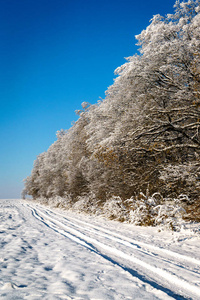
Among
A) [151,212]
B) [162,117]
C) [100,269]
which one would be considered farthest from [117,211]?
[100,269]

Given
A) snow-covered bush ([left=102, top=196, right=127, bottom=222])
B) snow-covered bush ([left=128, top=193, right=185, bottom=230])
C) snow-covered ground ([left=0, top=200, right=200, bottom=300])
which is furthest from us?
snow-covered bush ([left=102, top=196, right=127, bottom=222])

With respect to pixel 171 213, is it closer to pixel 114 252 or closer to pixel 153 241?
pixel 153 241

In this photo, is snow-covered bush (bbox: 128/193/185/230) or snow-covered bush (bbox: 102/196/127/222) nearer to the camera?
snow-covered bush (bbox: 128/193/185/230)

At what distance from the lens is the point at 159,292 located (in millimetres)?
3242

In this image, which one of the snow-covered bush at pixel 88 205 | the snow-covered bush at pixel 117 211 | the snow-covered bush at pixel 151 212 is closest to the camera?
the snow-covered bush at pixel 151 212

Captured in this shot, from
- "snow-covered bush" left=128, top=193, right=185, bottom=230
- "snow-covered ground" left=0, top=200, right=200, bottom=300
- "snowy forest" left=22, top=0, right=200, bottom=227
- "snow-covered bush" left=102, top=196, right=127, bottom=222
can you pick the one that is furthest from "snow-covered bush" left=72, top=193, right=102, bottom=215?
"snow-covered ground" left=0, top=200, right=200, bottom=300

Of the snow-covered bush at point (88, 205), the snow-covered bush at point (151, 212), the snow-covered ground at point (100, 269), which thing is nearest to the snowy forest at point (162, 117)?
the snow-covered bush at point (151, 212)

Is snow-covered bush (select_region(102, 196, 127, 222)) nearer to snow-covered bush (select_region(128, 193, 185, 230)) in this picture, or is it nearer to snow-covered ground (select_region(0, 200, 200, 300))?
snow-covered bush (select_region(128, 193, 185, 230))

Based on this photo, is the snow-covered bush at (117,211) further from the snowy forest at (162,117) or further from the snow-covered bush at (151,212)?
the snow-covered bush at (151,212)

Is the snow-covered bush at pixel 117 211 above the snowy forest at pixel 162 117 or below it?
below

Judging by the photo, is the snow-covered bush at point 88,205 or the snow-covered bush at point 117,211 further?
the snow-covered bush at point 88,205

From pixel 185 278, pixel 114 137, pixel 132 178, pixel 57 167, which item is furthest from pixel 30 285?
pixel 57 167

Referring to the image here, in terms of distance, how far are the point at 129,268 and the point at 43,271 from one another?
5.49 feet

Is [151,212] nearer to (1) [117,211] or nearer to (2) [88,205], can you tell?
(1) [117,211]
